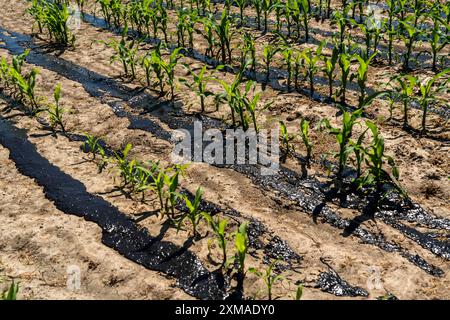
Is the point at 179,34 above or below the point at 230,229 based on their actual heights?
above

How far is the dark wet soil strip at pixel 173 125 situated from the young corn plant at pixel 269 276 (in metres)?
0.73

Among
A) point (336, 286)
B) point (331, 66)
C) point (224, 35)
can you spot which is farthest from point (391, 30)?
point (336, 286)

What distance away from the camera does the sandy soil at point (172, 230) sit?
10.3 ft

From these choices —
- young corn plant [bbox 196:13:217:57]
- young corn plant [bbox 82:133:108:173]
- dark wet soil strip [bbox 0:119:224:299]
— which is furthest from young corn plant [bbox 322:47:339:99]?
dark wet soil strip [bbox 0:119:224:299]

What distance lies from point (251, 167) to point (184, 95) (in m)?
1.86

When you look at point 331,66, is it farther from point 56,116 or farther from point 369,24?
point 56,116

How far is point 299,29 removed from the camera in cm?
728

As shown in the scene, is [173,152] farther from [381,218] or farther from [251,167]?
[381,218]

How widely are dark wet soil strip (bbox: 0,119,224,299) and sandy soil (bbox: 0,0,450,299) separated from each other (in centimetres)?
7

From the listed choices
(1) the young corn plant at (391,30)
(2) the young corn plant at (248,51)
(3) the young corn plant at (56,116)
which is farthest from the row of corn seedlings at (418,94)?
(3) the young corn plant at (56,116)

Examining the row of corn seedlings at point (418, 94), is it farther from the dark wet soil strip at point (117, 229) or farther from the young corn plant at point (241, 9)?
the young corn plant at point (241, 9)
